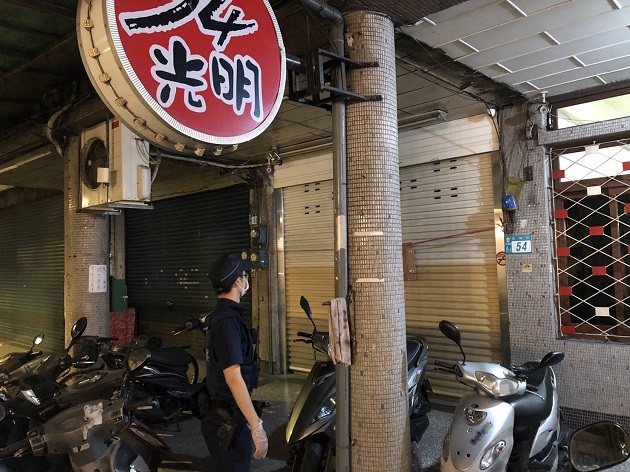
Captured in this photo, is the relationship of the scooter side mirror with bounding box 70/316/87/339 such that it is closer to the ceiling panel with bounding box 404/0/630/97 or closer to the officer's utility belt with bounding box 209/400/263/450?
the officer's utility belt with bounding box 209/400/263/450

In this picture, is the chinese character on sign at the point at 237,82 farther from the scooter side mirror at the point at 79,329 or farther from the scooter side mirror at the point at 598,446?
the scooter side mirror at the point at 79,329

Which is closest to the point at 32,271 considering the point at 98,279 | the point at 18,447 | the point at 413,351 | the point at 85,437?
the point at 98,279

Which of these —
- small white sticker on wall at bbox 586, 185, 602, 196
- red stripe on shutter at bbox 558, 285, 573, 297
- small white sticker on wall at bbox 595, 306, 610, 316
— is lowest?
small white sticker on wall at bbox 595, 306, 610, 316

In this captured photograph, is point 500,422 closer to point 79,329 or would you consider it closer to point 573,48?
point 573,48

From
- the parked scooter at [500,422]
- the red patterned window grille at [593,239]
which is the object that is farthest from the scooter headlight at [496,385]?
the red patterned window grille at [593,239]

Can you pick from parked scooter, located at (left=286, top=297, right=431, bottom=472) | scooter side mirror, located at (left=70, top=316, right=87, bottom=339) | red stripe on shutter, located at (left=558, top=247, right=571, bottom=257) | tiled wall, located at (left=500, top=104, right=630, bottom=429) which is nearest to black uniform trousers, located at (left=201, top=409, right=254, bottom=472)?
parked scooter, located at (left=286, top=297, right=431, bottom=472)

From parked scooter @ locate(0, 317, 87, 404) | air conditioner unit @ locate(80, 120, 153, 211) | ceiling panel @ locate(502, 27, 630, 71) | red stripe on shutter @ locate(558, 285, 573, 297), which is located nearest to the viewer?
ceiling panel @ locate(502, 27, 630, 71)

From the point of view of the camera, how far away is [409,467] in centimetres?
302

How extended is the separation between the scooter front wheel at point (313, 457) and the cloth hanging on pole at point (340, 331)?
0.75 m

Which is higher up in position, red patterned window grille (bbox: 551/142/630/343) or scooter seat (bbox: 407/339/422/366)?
red patterned window grille (bbox: 551/142/630/343)

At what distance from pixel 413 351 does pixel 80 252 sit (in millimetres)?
4355

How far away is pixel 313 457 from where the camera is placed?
10.5 ft

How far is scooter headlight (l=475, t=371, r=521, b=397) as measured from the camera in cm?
290

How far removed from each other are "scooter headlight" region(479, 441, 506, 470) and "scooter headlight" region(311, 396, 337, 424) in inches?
43.3
